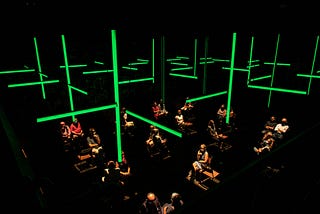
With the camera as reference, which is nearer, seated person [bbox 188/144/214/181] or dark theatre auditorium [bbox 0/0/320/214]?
dark theatre auditorium [bbox 0/0/320/214]

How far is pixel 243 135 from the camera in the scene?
8.70 m

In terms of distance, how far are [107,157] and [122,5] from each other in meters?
6.20

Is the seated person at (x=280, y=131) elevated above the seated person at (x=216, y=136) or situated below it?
above

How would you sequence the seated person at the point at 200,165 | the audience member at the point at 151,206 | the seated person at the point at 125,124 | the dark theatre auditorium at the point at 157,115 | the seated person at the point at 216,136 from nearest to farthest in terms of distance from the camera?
1. the dark theatre auditorium at the point at 157,115
2. the audience member at the point at 151,206
3. the seated person at the point at 200,165
4. the seated person at the point at 216,136
5. the seated person at the point at 125,124

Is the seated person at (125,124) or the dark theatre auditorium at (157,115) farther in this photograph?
the seated person at (125,124)

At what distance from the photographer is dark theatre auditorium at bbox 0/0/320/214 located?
158 centimetres

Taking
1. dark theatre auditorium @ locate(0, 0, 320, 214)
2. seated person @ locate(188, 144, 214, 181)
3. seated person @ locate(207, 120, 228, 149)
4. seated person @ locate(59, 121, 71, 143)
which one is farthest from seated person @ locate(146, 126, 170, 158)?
seated person @ locate(59, 121, 71, 143)

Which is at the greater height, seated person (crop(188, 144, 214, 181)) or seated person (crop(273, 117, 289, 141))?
seated person (crop(273, 117, 289, 141))

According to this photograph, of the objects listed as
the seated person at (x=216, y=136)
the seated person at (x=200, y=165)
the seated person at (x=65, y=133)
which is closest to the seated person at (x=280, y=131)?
the seated person at (x=216, y=136)

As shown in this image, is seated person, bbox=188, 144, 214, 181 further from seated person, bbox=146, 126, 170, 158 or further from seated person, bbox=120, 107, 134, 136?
seated person, bbox=120, 107, 134, 136

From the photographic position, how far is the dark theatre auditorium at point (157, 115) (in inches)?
62.1

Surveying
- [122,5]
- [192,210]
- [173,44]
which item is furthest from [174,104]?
[192,210]

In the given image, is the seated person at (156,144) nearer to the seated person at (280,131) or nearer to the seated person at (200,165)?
the seated person at (200,165)

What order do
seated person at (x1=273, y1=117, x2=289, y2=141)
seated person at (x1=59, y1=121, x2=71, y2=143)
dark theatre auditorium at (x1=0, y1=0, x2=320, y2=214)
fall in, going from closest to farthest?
dark theatre auditorium at (x1=0, y1=0, x2=320, y2=214)
seated person at (x1=273, y1=117, x2=289, y2=141)
seated person at (x1=59, y1=121, x2=71, y2=143)
